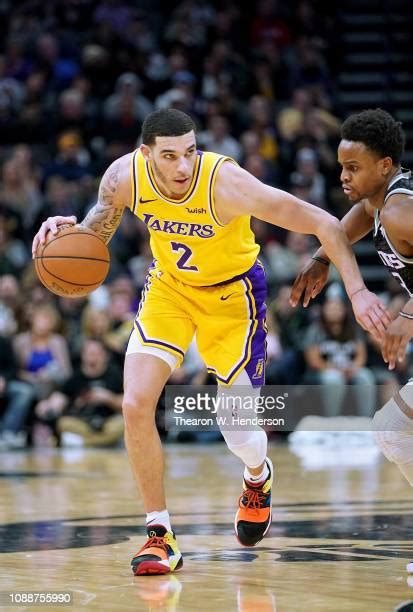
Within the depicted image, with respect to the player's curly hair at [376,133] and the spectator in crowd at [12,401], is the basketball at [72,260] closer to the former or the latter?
the player's curly hair at [376,133]

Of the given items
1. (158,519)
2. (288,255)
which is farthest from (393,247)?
(288,255)

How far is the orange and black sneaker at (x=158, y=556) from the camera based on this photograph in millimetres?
4734

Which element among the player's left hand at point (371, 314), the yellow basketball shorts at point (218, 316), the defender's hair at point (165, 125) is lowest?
the player's left hand at point (371, 314)

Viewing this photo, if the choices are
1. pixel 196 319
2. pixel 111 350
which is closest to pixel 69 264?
pixel 196 319

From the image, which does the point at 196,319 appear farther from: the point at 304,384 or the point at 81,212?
the point at 81,212

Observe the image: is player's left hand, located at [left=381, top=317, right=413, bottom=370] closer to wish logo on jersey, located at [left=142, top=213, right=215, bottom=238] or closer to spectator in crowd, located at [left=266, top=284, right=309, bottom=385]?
wish logo on jersey, located at [left=142, top=213, right=215, bottom=238]

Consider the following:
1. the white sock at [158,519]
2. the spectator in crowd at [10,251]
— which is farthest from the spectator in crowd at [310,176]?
the white sock at [158,519]

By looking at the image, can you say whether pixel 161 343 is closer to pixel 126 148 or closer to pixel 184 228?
pixel 184 228

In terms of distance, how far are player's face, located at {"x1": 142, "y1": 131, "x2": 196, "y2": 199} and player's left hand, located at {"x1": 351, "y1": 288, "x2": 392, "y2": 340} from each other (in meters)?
0.99

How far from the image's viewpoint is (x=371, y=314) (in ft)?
14.5

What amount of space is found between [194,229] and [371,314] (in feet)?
3.48

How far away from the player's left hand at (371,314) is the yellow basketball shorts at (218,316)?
101 centimetres

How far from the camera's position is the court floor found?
167 inches

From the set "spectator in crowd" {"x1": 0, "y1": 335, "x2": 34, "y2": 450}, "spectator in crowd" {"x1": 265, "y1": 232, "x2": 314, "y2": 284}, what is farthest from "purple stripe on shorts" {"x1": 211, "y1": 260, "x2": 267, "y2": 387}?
"spectator in crowd" {"x1": 265, "y1": 232, "x2": 314, "y2": 284}
